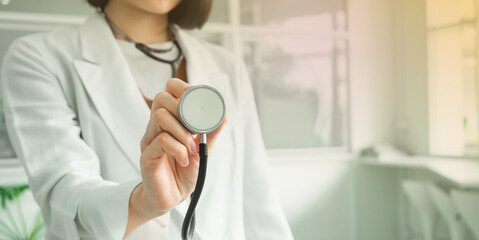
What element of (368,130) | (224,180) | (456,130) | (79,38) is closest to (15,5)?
(79,38)

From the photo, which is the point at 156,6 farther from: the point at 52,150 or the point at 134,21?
the point at 52,150

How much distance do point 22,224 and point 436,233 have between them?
1.03 metres

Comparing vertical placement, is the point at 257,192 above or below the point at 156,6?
below

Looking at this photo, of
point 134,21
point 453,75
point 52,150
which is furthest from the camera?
point 453,75

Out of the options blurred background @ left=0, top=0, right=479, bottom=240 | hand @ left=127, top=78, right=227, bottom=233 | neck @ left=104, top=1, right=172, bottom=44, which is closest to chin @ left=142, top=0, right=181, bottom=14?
neck @ left=104, top=1, right=172, bottom=44

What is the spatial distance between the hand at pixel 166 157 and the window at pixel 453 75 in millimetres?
946

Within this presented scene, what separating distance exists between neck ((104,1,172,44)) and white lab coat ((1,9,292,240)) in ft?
0.06

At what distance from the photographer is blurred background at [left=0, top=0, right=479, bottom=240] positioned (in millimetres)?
1062

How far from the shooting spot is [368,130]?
1271 millimetres

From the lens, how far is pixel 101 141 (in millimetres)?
420

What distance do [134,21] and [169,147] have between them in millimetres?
277

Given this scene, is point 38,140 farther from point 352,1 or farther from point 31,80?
point 352,1

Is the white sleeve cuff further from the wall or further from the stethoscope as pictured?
the wall

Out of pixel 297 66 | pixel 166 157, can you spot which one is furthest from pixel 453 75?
pixel 166 157
